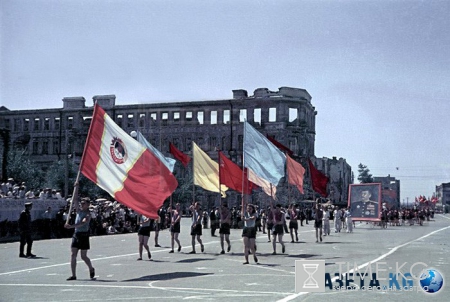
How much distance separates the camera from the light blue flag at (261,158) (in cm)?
2114

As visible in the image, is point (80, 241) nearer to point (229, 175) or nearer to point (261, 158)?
point (261, 158)

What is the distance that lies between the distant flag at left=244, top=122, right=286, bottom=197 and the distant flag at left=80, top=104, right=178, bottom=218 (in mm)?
4986

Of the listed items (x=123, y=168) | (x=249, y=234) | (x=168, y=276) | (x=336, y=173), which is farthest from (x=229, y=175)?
(x=336, y=173)

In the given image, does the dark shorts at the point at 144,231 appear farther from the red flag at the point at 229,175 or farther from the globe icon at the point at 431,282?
the globe icon at the point at 431,282

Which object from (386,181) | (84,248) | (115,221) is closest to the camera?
(84,248)

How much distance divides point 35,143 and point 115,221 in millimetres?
57389

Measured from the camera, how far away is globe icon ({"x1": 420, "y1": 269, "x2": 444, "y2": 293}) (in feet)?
40.3

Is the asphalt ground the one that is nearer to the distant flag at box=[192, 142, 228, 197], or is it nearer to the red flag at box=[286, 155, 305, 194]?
the distant flag at box=[192, 142, 228, 197]

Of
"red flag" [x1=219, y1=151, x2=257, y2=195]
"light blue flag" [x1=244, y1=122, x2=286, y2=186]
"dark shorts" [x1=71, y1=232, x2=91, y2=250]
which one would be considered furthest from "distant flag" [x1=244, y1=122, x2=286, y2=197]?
"dark shorts" [x1=71, y1=232, x2=91, y2=250]

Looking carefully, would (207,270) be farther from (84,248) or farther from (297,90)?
(297,90)

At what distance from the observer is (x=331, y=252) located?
22766 millimetres

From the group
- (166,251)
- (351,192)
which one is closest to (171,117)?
(351,192)

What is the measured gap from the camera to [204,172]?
25.5m

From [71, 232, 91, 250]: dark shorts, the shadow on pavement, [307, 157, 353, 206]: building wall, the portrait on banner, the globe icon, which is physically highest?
[307, 157, 353, 206]: building wall
